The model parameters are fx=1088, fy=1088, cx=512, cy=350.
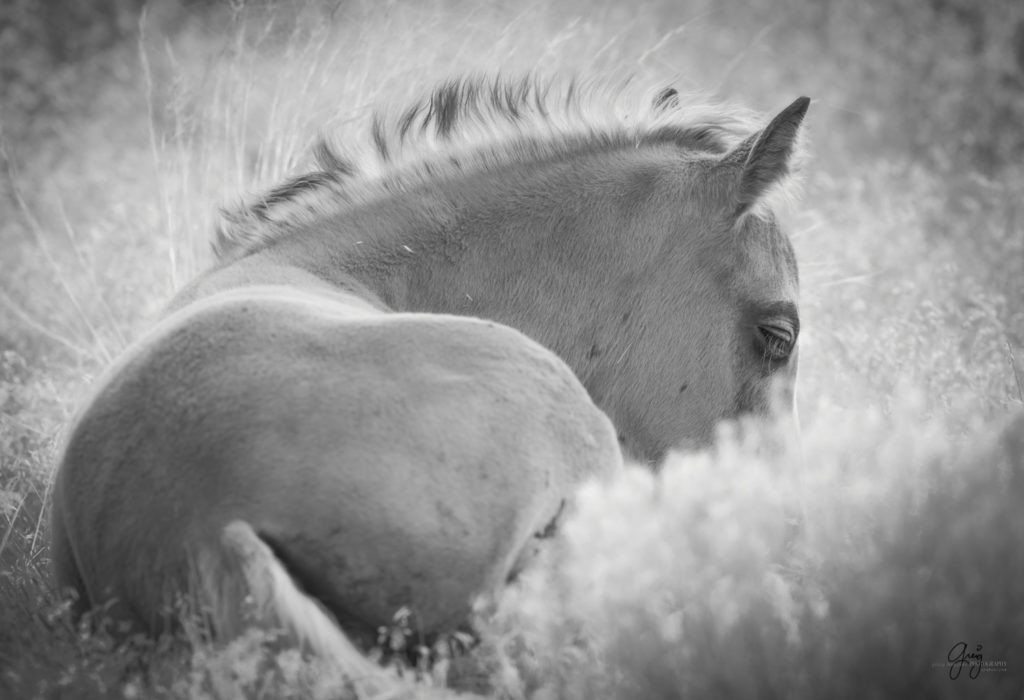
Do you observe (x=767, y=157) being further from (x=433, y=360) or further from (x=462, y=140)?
(x=433, y=360)

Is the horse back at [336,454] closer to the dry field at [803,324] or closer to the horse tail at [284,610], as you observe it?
the horse tail at [284,610]

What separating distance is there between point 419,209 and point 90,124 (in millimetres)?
8792

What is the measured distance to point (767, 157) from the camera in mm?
3818

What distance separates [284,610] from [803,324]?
14.6 ft

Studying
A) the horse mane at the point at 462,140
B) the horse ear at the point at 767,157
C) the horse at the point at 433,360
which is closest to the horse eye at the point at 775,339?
the horse at the point at 433,360

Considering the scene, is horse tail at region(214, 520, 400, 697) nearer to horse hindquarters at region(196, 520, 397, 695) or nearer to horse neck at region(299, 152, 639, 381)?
horse hindquarters at region(196, 520, 397, 695)

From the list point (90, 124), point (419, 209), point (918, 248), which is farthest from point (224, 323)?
point (90, 124)

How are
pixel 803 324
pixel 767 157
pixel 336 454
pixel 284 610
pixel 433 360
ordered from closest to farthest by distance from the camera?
1. pixel 284 610
2. pixel 336 454
3. pixel 433 360
4. pixel 767 157
5. pixel 803 324

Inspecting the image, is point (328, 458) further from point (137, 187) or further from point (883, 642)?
point (137, 187)

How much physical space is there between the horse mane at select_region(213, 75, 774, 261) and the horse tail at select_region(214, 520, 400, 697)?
1.77 meters

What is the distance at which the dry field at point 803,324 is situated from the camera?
2.45 meters

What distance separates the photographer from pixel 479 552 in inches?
104

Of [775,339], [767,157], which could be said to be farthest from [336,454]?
[767,157]

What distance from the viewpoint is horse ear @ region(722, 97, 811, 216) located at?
12.3 ft
